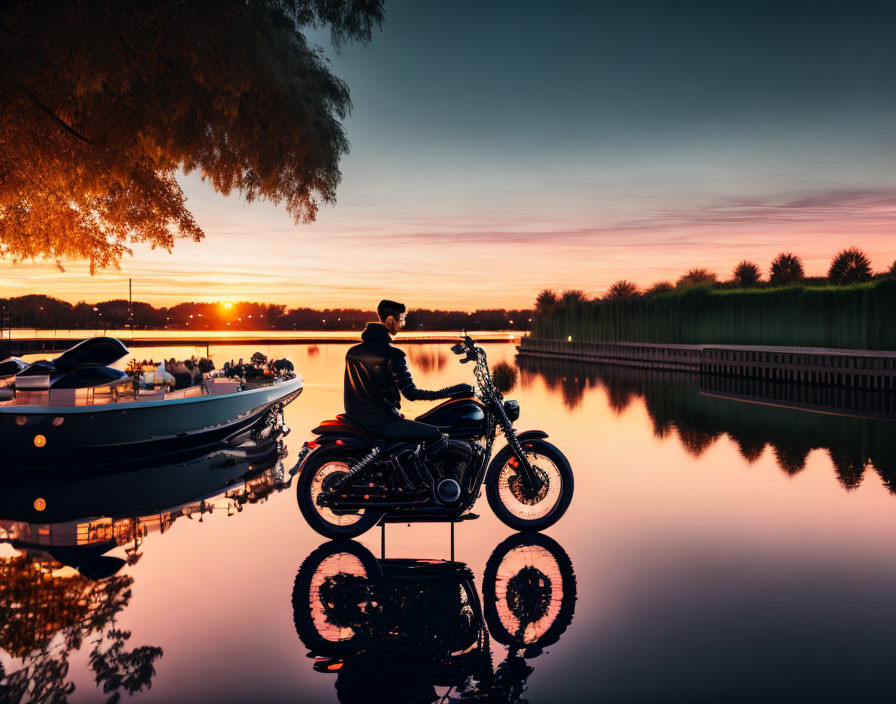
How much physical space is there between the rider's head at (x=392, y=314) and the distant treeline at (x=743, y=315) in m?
29.6

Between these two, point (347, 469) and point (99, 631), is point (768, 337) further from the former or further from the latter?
point (99, 631)

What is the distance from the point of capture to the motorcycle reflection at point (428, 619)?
4.21m

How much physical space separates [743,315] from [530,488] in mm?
38357

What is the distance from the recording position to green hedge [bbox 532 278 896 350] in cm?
3275

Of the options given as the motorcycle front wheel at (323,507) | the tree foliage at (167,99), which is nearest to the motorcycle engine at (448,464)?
the motorcycle front wheel at (323,507)

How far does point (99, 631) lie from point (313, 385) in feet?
88.9

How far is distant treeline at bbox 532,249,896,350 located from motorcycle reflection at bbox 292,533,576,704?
30.2 m

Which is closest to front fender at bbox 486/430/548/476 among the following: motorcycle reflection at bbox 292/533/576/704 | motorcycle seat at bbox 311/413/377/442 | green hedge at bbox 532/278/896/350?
motorcycle reflection at bbox 292/533/576/704

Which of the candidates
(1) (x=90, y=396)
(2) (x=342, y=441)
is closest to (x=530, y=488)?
(2) (x=342, y=441)

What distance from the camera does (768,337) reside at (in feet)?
132

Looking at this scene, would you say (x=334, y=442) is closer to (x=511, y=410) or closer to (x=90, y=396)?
(x=511, y=410)

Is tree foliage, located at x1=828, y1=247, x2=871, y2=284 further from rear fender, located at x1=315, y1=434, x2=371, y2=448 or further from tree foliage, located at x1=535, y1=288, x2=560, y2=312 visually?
rear fender, located at x1=315, y1=434, x2=371, y2=448

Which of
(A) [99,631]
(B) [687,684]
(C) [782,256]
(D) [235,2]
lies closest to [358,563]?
(A) [99,631]

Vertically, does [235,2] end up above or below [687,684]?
above
